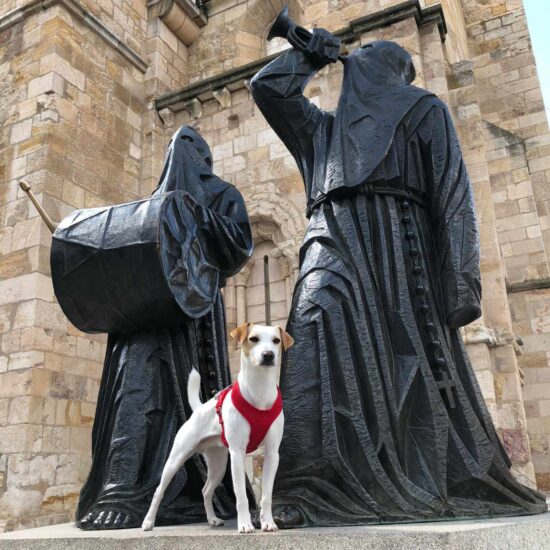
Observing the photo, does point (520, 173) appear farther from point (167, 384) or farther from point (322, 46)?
point (167, 384)

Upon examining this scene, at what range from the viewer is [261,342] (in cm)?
212

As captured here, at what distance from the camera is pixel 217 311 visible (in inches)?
140

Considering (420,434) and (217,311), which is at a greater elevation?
(217,311)

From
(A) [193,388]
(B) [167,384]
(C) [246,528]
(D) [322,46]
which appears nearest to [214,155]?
(D) [322,46]

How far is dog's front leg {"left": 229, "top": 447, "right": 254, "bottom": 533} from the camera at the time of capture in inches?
78.1

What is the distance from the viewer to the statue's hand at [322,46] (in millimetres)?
3023

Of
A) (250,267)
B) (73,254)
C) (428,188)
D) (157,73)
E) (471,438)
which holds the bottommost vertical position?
(471,438)

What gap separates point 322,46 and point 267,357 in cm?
172

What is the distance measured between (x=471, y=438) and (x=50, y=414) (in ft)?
20.2

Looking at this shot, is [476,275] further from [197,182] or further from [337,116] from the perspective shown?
[197,182]

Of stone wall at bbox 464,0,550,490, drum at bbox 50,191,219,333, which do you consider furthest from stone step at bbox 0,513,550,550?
stone wall at bbox 464,0,550,490

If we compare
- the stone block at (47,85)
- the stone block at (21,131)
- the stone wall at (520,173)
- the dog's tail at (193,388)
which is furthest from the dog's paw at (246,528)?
the stone wall at (520,173)

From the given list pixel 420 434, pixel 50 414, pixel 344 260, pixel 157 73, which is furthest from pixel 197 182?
pixel 157 73

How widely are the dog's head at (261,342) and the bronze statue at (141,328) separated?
0.85m
